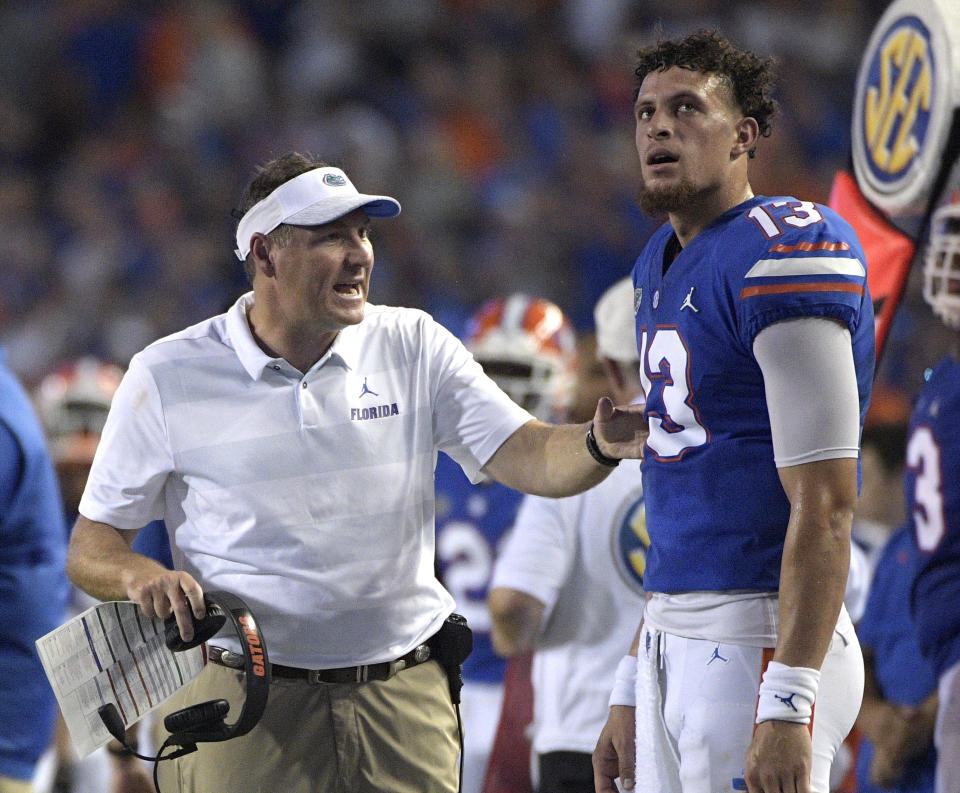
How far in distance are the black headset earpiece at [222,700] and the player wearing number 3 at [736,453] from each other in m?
0.67

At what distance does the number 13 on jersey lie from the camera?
7.27ft

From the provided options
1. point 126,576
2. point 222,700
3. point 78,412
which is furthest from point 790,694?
point 78,412

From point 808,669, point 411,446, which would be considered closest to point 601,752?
point 808,669

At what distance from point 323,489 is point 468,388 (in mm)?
429

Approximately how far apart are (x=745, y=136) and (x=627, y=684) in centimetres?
105

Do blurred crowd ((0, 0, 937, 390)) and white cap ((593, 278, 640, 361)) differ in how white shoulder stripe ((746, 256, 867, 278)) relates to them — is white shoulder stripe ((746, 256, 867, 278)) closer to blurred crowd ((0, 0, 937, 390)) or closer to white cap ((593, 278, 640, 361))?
white cap ((593, 278, 640, 361))

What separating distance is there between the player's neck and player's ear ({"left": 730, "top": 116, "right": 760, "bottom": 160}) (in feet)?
0.20

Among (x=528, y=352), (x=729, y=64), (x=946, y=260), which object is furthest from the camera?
(x=528, y=352)

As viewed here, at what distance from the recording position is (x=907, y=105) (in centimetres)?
369

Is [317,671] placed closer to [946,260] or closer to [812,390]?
[812,390]

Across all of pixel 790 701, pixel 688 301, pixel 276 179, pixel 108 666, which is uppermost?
pixel 276 179

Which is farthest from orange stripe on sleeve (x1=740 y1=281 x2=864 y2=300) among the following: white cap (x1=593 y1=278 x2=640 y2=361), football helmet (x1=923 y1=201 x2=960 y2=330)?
football helmet (x1=923 y1=201 x2=960 y2=330)

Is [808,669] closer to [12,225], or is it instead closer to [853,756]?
[853,756]

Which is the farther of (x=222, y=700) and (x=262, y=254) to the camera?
(x=262, y=254)
